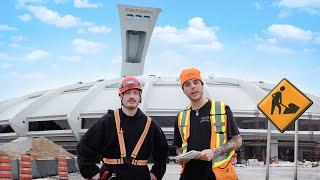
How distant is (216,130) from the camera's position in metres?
4.36

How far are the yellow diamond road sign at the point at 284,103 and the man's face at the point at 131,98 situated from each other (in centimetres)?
473

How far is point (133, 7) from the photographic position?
270 ft

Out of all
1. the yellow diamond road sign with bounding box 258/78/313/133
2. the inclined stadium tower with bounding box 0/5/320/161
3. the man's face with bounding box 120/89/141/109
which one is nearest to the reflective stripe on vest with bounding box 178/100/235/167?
the man's face with bounding box 120/89/141/109

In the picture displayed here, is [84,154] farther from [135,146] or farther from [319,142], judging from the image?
[319,142]

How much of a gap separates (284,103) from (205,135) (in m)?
4.94

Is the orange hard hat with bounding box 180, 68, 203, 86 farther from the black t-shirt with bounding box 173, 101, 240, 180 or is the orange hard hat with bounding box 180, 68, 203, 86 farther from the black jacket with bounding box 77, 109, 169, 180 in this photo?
the black jacket with bounding box 77, 109, 169, 180

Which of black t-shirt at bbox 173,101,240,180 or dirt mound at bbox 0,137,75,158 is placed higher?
black t-shirt at bbox 173,101,240,180

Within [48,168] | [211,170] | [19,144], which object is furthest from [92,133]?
[19,144]

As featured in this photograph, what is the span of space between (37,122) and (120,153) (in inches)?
2354

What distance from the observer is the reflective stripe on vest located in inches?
170

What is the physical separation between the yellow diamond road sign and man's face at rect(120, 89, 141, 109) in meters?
4.73

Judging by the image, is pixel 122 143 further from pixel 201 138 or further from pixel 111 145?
pixel 201 138

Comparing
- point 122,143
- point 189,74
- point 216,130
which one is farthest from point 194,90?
point 122,143

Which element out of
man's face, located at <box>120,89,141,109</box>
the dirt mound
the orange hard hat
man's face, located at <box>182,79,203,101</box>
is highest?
the orange hard hat
